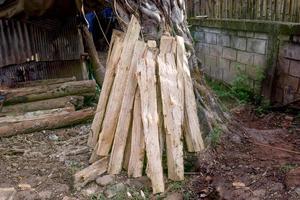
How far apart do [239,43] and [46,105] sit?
346 centimetres

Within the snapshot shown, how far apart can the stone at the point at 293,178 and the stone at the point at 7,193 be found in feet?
8.14

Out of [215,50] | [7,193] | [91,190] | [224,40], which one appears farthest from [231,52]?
[7,193]

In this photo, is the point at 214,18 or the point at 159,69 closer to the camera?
the point at 159,69

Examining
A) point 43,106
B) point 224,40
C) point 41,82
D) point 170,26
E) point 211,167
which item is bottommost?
point 211,167

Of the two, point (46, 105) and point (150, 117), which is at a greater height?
point (150, 117)

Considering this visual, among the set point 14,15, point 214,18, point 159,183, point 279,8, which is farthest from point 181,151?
point 214,18

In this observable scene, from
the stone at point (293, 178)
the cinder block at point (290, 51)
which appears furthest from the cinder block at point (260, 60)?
the stone at point (293, 178)

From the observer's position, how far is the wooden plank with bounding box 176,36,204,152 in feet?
10.2

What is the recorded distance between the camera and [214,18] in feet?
21.5

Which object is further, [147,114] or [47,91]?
[47,91]

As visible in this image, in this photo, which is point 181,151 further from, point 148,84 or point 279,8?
point 279,8

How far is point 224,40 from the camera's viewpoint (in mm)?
6238

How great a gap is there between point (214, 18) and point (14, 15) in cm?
375

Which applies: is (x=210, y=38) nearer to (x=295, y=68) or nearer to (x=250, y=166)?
(x=295, y=68)
